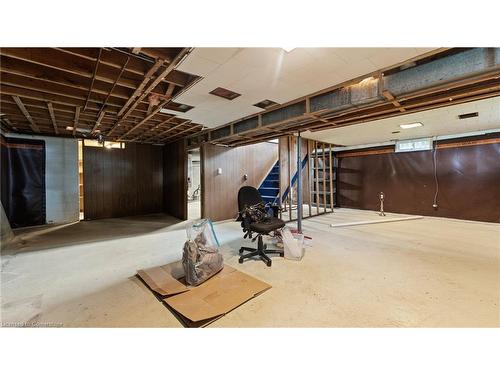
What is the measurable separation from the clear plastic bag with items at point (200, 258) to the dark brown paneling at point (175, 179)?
3524 millimetres

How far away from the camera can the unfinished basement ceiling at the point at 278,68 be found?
1795 mm

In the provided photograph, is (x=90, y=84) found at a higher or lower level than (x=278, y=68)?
higher

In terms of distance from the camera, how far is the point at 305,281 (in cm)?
225

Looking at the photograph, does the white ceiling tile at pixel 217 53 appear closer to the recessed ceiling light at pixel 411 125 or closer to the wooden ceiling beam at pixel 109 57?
the wooden ceiling beam at pixel 109 57

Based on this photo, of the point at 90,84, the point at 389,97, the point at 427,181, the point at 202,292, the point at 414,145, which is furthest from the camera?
the point at 414,145

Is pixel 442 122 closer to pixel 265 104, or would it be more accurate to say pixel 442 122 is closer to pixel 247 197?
pixel 265 104

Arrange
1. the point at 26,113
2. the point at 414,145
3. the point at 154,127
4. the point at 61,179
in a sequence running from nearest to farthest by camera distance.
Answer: the point at 26,113
the point at 154,127
the point at 61,179
the point at 414,145

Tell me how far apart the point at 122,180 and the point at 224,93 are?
5250 millimetres

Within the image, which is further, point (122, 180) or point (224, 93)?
point (122, 180)

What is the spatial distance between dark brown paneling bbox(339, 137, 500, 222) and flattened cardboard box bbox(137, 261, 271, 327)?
584cm

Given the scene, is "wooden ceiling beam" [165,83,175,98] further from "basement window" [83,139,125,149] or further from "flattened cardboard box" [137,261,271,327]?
"basement window" [83,139,125,149]

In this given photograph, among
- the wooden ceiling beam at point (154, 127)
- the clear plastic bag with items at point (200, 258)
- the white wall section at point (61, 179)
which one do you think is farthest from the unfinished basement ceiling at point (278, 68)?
the white wall section at point (61, 179)

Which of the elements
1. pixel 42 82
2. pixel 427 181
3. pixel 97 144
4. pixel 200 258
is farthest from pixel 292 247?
pixel 97 144
